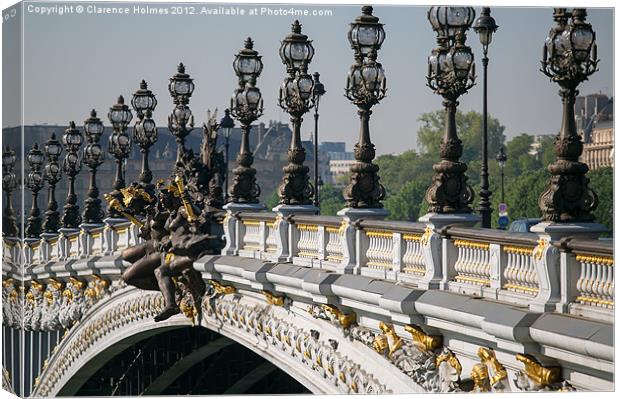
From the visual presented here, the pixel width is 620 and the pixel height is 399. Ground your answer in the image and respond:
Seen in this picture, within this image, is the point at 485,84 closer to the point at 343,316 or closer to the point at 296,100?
the point at 296,100

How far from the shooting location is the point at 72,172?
4547 cm

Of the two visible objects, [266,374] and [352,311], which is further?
[266,374]

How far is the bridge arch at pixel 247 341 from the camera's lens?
86.2 ft

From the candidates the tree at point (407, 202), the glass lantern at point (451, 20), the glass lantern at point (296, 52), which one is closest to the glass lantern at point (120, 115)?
the tree at point (407, 202)

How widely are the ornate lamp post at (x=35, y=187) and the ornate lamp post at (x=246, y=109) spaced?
4.92 meters

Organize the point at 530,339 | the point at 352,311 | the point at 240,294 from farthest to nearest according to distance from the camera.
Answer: the point at 240,294 < the point at 352,311 < the point at 530,339

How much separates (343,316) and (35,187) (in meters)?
16.2

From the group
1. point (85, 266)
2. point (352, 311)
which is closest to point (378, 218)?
point (352, 311)

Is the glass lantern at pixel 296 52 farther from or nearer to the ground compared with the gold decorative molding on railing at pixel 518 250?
farther from the ground

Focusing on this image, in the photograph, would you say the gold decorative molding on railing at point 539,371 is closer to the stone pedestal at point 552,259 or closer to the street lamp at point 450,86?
the stone pedestal at point 552,259

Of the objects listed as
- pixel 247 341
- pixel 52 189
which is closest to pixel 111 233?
pixel 52 189

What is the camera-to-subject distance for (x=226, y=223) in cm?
3319

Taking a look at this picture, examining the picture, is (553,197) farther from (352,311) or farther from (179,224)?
(179,224)

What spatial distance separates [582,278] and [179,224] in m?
13.9
